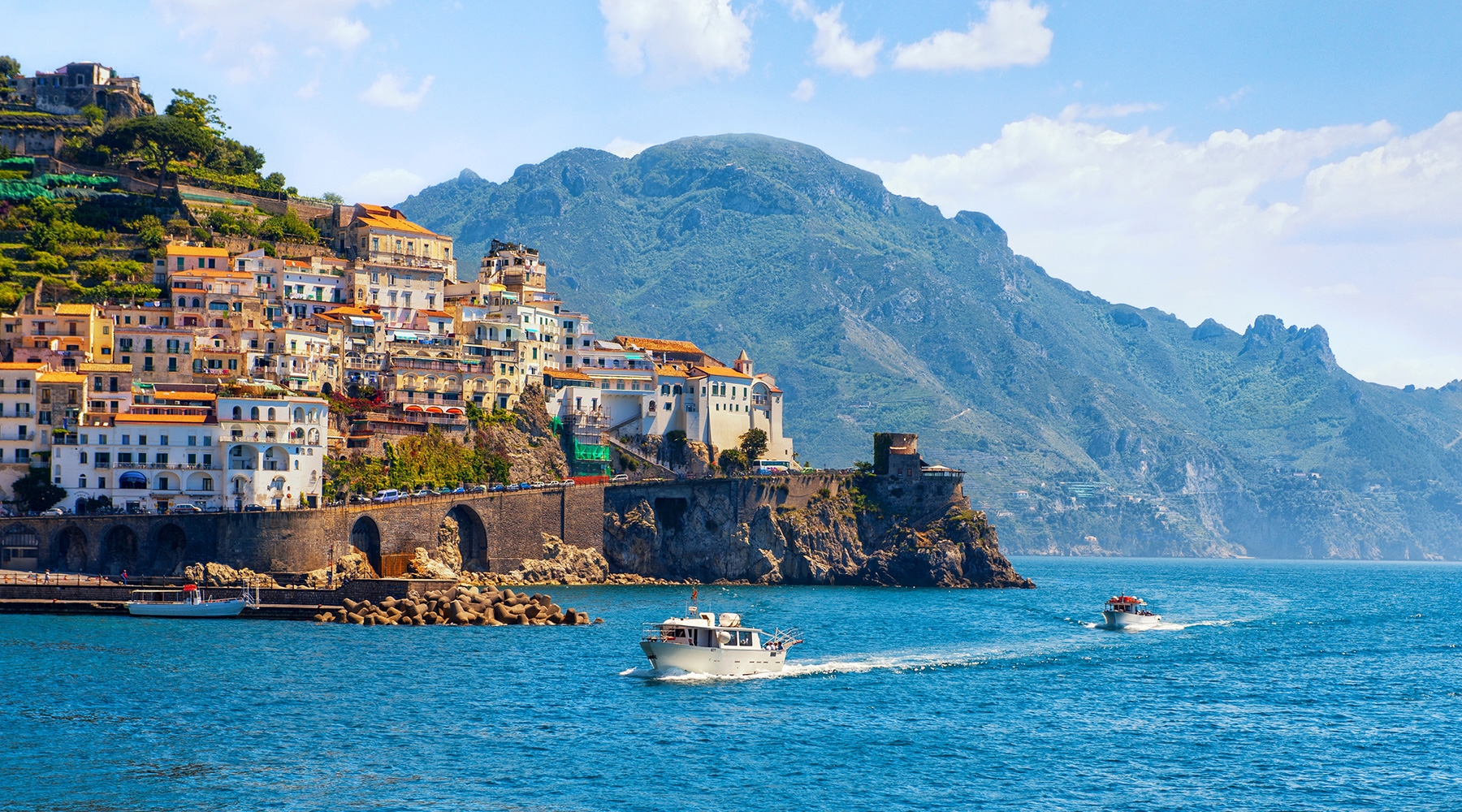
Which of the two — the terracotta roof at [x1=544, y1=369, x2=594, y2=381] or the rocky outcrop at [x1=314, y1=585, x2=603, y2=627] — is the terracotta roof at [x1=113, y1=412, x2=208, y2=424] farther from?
the terracotta roof at [x1=544, y1=369, x2=594, y2=381]

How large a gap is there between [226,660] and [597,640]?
20.6m

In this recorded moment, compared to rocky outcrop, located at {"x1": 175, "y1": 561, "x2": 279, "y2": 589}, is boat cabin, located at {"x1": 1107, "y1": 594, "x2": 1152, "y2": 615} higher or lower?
lower

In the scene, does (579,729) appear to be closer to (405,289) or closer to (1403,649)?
(1403,649)

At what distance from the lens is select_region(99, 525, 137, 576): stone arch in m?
97.0

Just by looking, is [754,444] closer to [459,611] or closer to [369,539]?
[369,539]

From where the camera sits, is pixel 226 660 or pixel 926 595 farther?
pixel 926 595

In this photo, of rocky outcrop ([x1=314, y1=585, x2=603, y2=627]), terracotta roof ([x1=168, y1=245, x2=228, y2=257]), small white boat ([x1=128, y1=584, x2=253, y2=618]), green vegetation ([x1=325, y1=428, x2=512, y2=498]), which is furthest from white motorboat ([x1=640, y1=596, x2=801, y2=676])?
terracotta roof ([x1=168, y1=245, x2=228, y2=257])

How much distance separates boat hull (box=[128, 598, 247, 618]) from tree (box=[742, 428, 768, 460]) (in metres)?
64.3

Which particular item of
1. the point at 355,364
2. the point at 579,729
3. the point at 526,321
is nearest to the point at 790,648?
the point at 579,729

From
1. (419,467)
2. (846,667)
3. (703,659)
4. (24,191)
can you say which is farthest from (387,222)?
(703,659)

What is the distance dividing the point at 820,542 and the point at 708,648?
6853 cm

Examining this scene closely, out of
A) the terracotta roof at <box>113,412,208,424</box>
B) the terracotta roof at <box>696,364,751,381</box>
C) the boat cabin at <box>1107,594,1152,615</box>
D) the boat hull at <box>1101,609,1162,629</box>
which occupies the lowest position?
the boat hull at <box>1101,609,1162,629</box>

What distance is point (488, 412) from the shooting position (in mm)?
126938

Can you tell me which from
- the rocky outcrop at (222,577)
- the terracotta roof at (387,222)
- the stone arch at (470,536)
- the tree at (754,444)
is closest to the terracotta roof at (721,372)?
the tree at (754,444)
